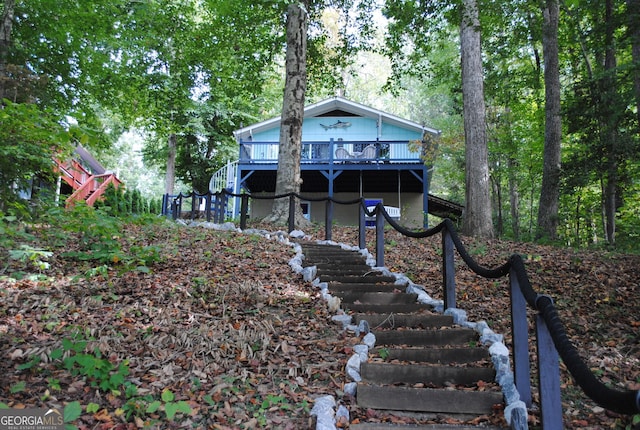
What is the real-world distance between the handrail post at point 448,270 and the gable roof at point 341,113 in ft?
46.5

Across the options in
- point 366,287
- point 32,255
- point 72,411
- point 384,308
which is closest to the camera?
point 72,411

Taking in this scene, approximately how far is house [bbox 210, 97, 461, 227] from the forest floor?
9.94m

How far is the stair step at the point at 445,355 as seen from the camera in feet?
12.8

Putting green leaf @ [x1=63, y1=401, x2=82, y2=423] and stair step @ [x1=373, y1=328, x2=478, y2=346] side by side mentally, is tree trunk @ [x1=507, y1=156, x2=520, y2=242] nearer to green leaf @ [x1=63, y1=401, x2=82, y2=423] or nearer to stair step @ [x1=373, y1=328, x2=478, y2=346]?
stair step @ [x1=373, y1=328, x2=478, y2=346]

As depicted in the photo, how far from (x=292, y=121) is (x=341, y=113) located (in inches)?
355

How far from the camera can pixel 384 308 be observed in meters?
5.05

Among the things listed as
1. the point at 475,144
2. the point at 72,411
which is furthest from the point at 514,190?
the point at 72,411

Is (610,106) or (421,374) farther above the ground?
(610,106)

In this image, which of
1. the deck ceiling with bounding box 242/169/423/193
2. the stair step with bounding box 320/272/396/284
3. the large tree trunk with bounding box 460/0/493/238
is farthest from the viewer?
the deck ceiling with bounding box 242/169/423/193

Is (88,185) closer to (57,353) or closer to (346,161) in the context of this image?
(346,161)

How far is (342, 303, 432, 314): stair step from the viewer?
5.04 metres

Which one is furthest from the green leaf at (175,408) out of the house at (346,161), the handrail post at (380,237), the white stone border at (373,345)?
the house at (346,161)

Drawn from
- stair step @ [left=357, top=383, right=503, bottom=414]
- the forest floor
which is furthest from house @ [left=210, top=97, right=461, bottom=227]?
stair step @ [left=357, top=383, right=503, bottom=414]

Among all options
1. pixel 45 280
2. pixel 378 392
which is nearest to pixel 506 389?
pixel 378 392
